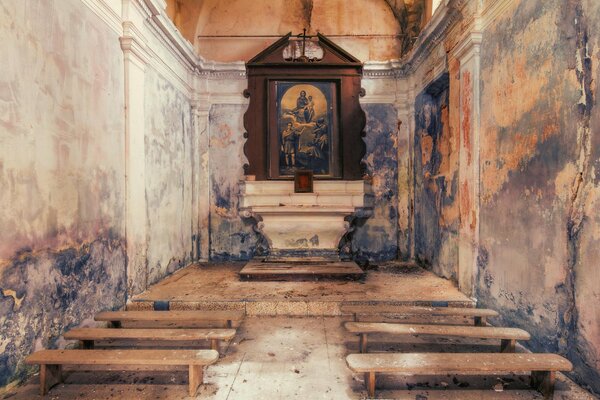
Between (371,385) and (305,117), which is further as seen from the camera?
(305,117)

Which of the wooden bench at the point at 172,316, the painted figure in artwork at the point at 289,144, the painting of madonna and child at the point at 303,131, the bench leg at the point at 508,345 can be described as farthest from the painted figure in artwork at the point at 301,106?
the bench leg at the point at 508,345

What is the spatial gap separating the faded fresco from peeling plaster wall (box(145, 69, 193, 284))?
157cm

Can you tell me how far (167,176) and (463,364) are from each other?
170 inches

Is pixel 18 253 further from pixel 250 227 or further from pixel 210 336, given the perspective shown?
pixel 250 227

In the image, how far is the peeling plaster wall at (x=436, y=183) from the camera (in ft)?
14.9

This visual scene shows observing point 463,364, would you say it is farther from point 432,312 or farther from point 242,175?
point 242,175

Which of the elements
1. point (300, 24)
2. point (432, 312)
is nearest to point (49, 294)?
point (432, 312)

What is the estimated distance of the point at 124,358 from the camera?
2273 millimetres

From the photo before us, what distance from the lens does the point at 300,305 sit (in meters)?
3.79

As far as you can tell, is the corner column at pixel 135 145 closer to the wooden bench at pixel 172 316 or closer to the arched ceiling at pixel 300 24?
the wooden bench at pixel 172 316

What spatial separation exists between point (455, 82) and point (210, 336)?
3965 mm

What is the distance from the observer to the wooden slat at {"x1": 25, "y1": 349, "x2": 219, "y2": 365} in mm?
2240

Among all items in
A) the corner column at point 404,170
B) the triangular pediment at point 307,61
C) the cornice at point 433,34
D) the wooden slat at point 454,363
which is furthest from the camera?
the corner column at point 404,170

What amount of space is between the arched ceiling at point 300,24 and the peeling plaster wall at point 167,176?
147cm
